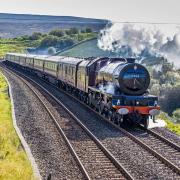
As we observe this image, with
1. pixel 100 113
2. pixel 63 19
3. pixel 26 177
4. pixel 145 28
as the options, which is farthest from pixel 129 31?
pixel 63 19

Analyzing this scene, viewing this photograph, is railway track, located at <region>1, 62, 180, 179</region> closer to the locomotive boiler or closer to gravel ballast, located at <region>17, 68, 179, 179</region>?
gravel ballast, located at <region>17, 68, 179, 179</region>

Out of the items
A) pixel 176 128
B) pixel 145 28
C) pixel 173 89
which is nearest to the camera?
pixel 176 128

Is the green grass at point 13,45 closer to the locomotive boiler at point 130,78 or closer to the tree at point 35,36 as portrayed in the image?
the tree at point 35,36

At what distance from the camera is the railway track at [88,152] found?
43.3 ft

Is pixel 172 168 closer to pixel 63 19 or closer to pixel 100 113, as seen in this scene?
pixel 100 113

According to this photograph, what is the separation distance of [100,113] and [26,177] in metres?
12.5

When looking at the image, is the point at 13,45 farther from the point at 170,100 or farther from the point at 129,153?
the point at 129,153

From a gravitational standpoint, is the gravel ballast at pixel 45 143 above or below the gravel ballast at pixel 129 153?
below

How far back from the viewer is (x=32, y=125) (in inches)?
830

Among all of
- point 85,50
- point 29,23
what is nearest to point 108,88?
point 85,50

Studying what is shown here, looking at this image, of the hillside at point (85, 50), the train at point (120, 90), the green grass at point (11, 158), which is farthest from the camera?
the hillside at point (85, 50)

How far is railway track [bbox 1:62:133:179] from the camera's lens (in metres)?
13.2

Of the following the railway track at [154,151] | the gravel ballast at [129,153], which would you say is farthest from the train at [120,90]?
the railway track at [154,151]

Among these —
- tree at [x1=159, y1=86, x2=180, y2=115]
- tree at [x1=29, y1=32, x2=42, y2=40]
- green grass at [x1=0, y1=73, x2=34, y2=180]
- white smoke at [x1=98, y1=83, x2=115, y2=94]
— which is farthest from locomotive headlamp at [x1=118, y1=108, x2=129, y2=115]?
tree at [x1=29, y1=32, x2=42, y2=40]
